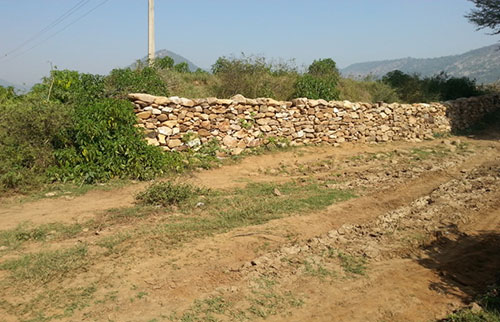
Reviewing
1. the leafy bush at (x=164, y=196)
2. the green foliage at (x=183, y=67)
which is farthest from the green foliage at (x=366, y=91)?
the leafy bush at (x=164, y=196)

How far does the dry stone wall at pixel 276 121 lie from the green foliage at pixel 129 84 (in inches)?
21.1

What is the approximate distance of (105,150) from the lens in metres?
7.93

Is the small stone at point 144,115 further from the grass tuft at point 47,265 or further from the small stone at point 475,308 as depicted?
the small stone at point 475,308

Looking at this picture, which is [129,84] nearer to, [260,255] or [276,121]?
[276,121]

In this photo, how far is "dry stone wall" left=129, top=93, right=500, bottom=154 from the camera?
9359 millimetres

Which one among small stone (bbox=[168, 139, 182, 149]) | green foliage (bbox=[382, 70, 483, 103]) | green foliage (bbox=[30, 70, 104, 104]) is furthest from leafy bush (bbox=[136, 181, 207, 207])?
green foliage (bbox=[382, 70, 483, 103])

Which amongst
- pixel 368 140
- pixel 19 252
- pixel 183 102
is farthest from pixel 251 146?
pixel 19 252

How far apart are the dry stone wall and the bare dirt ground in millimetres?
2450

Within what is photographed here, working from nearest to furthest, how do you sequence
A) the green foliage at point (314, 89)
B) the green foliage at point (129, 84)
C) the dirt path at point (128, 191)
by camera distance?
the dirt path at point (128, 191) < the green foliage at point (129, 84) < the green foliage at point (314, 89)

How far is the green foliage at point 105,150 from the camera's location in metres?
7.67

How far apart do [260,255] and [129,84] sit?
6.54 meters

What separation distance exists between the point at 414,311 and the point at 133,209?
4187 millimetres

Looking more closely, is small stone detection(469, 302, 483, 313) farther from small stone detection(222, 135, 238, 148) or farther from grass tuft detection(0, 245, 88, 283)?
small stone detection(222, 135, 238, 148)

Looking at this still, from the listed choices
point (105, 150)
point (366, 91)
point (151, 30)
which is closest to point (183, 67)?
point (151, 30)
